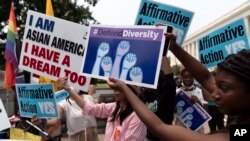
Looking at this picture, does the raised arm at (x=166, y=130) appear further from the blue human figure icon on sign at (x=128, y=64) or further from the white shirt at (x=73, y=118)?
the white shirt at (x=73, y=118)

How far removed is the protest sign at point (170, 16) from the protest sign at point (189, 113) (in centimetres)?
51

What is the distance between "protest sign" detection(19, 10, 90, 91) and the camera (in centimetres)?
445

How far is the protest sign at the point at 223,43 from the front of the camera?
4.36m

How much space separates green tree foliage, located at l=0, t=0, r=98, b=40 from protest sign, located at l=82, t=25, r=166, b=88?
78.0 ft

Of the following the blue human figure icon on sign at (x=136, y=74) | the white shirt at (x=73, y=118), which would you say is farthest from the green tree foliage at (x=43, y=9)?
the blue human figure icon on sign at (x=136, y=74)

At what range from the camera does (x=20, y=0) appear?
27.3 m

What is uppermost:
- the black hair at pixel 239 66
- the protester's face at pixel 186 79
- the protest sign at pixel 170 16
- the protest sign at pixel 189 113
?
the protest sign at pixel 170 16

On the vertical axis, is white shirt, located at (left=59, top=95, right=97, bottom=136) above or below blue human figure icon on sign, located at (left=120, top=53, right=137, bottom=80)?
below

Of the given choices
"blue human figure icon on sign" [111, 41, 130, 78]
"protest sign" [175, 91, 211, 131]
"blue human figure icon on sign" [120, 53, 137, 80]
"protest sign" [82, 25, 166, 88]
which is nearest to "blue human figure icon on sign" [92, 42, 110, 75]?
"protest sign" [82, 25, 166, 88]

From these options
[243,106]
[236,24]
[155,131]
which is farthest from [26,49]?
[243,106]

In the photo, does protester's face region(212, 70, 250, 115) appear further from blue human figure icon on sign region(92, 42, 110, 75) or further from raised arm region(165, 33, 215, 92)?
blue human figure icon on sign region(92, 42, 110, 75)

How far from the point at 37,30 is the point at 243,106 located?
316 cm

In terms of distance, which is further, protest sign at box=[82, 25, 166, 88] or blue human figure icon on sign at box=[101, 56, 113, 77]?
blue human figure icon on sign at box=[101, 56, 113, 77]

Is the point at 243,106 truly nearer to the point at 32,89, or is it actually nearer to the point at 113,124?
the point at 113,124
